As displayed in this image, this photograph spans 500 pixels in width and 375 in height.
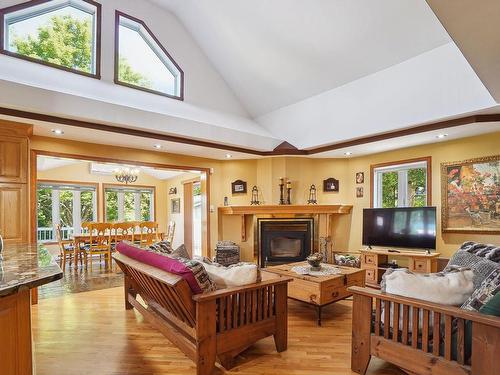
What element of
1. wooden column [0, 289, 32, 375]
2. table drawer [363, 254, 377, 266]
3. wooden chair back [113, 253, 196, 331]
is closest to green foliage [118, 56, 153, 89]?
wooden chair back [113, 253, 196, 331]

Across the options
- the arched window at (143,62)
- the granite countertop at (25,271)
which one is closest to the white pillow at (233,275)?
the granite countertop at (25,271)

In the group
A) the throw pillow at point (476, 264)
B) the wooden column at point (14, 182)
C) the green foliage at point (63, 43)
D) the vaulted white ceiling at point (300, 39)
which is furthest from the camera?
the green foliage at point (63, 43)

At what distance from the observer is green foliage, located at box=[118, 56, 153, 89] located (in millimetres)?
4605

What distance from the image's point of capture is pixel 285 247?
6.33m

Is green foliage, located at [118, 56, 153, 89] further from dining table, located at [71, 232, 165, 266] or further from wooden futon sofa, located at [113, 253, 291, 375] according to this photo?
dining table, located at [71, 232, 165, 266]

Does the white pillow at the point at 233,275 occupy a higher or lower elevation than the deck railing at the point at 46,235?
higher

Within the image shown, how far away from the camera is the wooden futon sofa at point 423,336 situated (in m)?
1.71

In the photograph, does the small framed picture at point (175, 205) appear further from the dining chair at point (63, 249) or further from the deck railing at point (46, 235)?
the dining chair at point (63, 249)

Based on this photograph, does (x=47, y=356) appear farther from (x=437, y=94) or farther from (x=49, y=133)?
(x=437, y=94)

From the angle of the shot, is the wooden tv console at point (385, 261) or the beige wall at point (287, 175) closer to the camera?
the wooden tv console at point (385, 261)

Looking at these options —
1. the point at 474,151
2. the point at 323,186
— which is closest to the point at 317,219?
the point at 323,186

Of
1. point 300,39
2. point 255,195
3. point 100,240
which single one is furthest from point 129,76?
point 100,240

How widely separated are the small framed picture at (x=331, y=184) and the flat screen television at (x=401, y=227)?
0.97 m

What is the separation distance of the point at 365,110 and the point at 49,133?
180 inches
